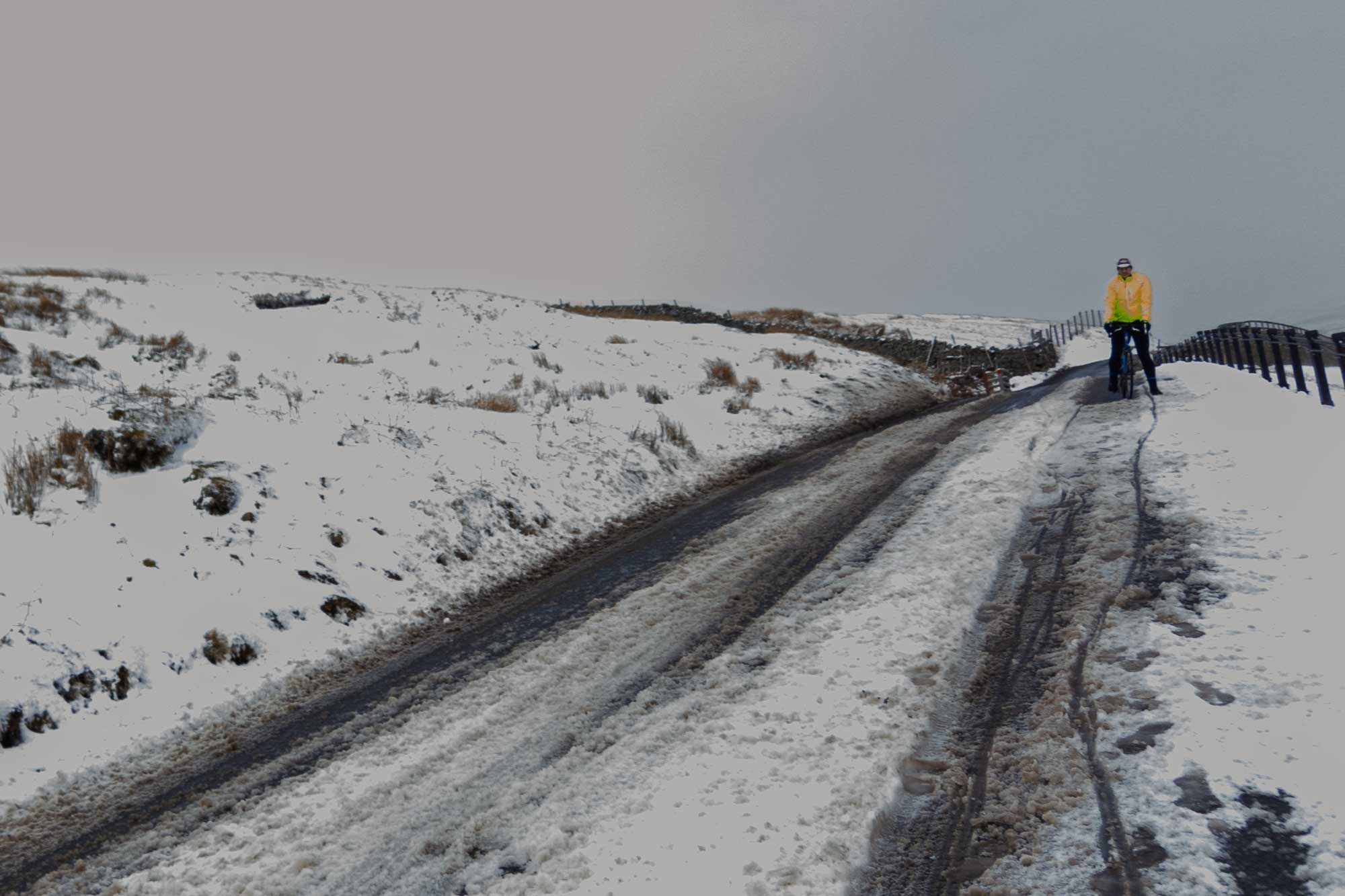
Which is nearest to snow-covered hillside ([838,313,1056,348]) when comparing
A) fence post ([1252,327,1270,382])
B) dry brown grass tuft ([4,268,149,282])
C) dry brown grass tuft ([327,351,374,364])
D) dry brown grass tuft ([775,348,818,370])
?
dry brown grass tuft ([775,348,818,370])

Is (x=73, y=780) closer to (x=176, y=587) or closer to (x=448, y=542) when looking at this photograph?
(x=176, y=587)

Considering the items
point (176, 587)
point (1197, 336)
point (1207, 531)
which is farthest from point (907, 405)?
point (176, 587)

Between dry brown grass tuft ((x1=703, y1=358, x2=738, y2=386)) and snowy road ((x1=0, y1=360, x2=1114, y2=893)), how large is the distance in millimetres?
9940

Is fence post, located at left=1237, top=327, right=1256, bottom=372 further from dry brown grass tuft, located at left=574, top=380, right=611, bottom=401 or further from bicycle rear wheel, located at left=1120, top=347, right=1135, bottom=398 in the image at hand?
dry brown grass tuft, located at left=574, top=380, right=611, bottom=401

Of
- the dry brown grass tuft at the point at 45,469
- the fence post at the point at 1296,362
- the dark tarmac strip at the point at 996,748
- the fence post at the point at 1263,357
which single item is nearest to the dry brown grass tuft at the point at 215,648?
the dry brown grass tuft at the point at 45,469

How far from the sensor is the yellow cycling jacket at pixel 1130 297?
11742 millimetres

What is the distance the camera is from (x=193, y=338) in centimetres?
1664

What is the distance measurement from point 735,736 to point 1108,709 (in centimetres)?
189

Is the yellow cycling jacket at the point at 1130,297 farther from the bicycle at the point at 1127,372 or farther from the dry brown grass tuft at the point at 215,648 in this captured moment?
the dry brown grass tuft at the point at 215,648

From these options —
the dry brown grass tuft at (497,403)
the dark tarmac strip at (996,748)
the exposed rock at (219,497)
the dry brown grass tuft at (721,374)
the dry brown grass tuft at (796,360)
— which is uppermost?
the dry brown grass tuft at (796,360)

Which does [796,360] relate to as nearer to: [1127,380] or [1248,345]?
[1127,380]

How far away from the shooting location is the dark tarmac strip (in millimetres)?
2939

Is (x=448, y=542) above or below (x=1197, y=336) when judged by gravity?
below

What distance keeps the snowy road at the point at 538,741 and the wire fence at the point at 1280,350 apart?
5.35 metres
